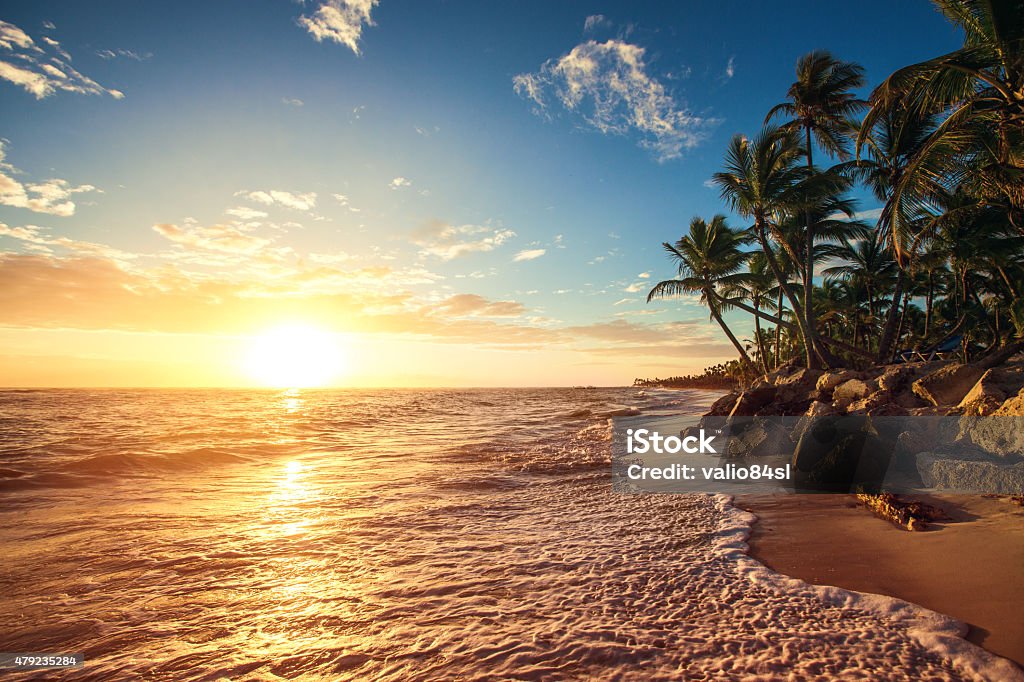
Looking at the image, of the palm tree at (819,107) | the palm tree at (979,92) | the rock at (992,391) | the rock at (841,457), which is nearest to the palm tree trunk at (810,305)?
the palm tree at (819,107)

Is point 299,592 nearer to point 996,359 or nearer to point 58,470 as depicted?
point 58,470

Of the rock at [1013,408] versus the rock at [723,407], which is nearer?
the rock at [1013,408]

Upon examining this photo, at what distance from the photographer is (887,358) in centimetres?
1833

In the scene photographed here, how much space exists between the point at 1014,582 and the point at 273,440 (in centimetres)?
1778

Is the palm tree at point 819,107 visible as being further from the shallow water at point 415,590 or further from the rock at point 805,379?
the shallow water at point 415,590

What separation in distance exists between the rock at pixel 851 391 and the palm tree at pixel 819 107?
7.06 m

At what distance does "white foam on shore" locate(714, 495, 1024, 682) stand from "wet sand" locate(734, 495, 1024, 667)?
10 cm

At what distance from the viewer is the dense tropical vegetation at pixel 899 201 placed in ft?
32.7

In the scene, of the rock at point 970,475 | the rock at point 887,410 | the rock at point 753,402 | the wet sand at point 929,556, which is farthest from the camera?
the rock at point 753,402

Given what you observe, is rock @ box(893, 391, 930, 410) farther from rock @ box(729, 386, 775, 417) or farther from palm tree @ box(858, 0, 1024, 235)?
palm tree @ box(858, 0, 1024, 235)

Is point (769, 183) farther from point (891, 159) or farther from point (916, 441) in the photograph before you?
point (916, 441)

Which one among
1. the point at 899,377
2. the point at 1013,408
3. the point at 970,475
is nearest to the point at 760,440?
the point at 899,377

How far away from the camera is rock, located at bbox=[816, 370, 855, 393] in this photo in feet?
43.3

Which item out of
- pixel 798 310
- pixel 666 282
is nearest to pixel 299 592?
pixel 798 310
